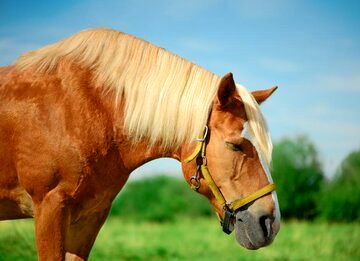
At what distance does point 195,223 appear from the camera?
24.1 metres

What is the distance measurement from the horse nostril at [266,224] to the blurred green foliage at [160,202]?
23.3 m

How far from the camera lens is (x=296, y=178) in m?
24.5

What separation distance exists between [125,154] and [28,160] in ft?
2.59

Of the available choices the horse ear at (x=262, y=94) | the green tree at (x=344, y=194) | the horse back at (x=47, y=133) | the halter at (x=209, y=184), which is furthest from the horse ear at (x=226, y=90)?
the green tree at (x=344, y=194)

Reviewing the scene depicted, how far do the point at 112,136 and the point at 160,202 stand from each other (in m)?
24.7

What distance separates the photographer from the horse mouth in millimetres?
3277

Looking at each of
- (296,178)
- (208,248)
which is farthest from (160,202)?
(208,248)

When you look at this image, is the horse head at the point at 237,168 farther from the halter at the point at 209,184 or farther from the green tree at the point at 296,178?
the green tree at the point at 296,178

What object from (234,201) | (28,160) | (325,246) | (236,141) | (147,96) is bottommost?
(325,246)

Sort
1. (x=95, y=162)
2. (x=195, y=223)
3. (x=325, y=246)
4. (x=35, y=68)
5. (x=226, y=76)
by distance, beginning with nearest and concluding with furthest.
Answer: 1. (x=226, y=76)
2. (x=95, y=162)
3. (x=35, y=68)
4. (x=325, y=246)
5. (x=195, y=223)

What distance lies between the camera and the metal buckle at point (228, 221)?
3.42 m

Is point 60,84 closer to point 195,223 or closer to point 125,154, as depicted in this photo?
point 125,154

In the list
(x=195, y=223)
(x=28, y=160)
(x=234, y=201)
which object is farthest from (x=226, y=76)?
(x=195, y=223)

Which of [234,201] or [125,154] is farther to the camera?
[125,154]
